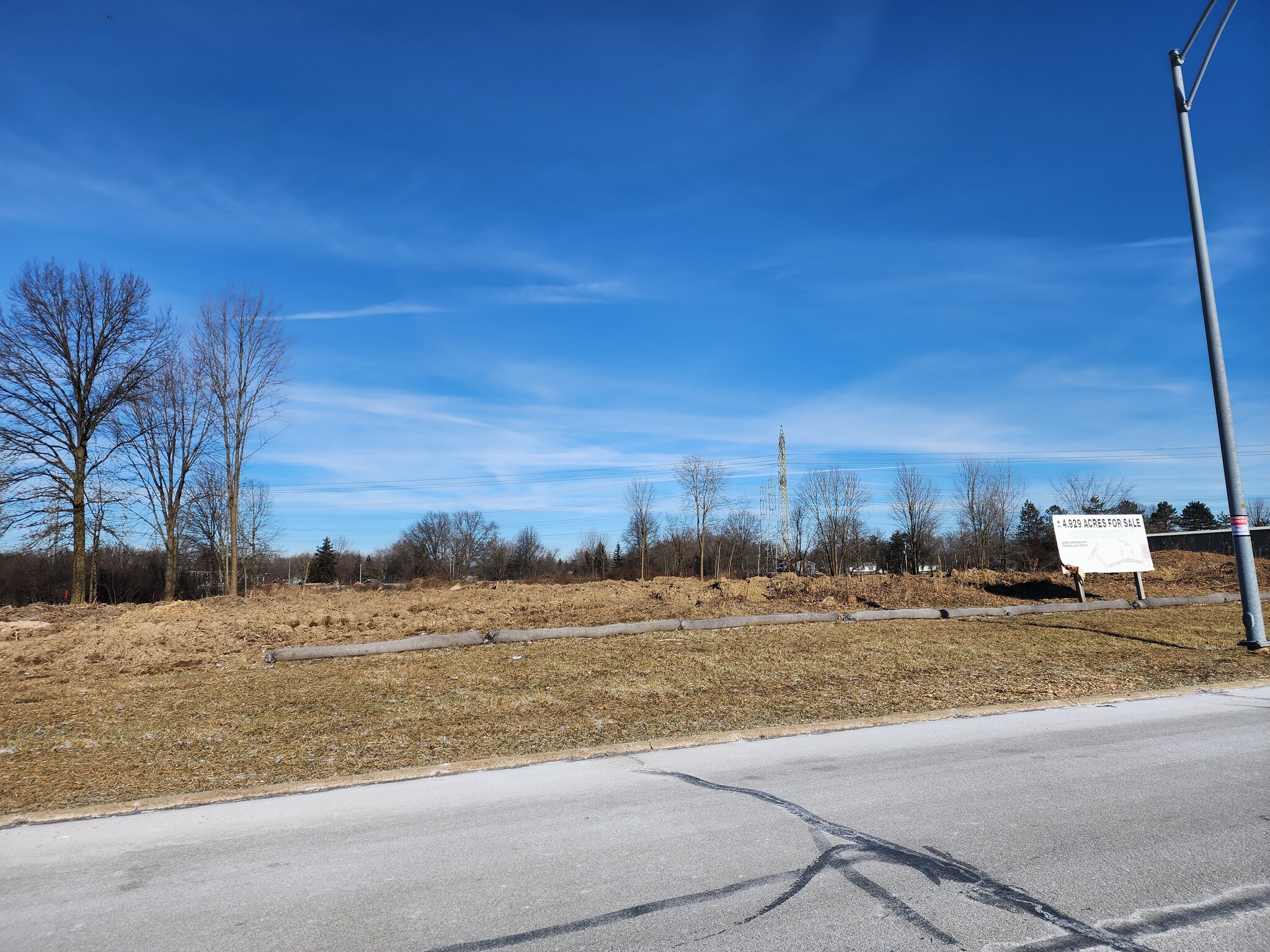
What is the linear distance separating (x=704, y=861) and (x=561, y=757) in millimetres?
2533

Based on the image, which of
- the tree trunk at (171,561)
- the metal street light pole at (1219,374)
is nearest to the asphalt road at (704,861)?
the metal street light pole at (1219,374)

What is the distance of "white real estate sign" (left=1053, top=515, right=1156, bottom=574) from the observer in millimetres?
17031

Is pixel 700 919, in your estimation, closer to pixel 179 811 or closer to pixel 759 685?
pixel 179 811

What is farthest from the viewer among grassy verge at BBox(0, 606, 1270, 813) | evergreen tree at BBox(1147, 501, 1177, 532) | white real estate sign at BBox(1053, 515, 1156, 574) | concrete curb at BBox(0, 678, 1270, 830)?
evergreen tree at BBox(1147, 501, 1177, 532)

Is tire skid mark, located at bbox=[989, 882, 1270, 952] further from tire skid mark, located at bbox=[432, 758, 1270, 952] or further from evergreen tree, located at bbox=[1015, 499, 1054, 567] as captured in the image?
evergreen tree, located at bbox=[1015, 499, 1054, 567]

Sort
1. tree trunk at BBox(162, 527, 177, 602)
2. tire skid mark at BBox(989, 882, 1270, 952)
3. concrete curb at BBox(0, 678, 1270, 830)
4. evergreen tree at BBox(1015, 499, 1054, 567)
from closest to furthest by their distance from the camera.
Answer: tire skid mark at BBox(989, 882, 1270, 952), concrete curb at BBox(0, 678, 1270, 830), tree trunk at BBox(162, 527, 177, 602), evergreen tree at BBox(1015, 499, 1054, 567)

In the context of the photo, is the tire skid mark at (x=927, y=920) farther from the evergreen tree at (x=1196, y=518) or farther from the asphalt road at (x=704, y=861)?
the evergreen tree at (x=1196, y=518)

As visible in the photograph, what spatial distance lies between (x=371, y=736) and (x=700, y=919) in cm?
461

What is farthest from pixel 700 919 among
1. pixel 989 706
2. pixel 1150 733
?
pixel 989 706

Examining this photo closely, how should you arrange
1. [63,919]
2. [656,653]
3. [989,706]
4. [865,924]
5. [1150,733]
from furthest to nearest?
[656,653] < [989,706] < [1150,733] < [63,919] < [865,924]

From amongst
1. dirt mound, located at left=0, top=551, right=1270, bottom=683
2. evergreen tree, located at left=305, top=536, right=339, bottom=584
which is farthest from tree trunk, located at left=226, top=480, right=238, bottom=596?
evergreen tree, located at left=305, top=536, right=339, bottom=584

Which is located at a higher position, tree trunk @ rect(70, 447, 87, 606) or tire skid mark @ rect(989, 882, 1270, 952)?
tree trunk @ rect(70, 447, 87, 606)

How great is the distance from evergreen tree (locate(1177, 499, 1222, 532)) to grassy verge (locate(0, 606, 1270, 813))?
51.7 metres

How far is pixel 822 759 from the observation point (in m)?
5.73
